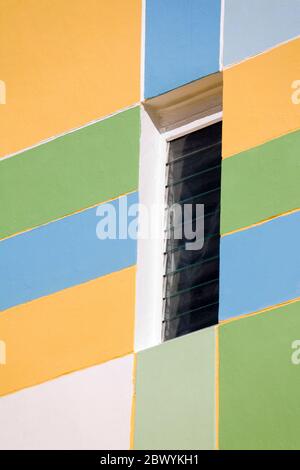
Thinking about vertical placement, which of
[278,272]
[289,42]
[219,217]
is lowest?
[278,272]

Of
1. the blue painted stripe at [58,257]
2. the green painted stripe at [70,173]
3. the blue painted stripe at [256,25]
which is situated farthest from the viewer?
the green painted stripe at [70,173]

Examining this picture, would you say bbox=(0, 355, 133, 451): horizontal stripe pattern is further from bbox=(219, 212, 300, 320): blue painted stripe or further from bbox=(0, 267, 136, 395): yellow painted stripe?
bbox=(219, 212, 300, 320): blue painted stripe

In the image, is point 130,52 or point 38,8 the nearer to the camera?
point 130,52

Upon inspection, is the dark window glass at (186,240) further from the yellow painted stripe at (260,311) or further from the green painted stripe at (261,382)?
the green painted stripe at (261,382)

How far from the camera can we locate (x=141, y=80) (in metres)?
6.41

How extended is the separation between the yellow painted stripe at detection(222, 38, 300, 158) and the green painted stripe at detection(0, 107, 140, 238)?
1.69ft

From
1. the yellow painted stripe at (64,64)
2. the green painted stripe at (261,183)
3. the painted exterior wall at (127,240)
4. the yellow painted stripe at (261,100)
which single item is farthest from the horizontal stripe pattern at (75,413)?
the yellow painted stripe at (64,64)

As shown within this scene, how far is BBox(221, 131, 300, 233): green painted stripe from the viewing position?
5.70 meters

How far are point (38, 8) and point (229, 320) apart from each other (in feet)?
7.10

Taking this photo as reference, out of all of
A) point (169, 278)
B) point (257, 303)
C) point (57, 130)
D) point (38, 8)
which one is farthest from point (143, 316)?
point (38, 8)

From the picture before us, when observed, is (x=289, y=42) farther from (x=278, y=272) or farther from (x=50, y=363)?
(x=50, y=363)

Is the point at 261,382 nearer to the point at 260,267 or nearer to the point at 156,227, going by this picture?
the point at 260,267

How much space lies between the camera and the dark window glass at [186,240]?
6.02 m

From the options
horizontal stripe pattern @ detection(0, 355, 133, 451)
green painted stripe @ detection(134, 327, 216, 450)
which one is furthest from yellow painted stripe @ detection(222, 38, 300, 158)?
horizontal stripe pattern @ detection(0, 355, 133, 451)
